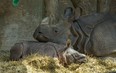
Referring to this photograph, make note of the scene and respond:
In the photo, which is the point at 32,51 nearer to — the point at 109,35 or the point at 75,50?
the point at 75,50

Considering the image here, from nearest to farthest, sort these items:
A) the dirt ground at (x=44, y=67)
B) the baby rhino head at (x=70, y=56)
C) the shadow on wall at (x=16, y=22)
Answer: the dirt ground at (x=44, y=67)
the baby rhino head at (x=70, y=56)
the shadow on wall at (x=16, y=22)

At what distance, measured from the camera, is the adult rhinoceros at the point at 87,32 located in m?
8.22

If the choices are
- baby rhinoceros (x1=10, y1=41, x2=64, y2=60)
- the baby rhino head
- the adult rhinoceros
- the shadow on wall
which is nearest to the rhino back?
the adult rhinoceros

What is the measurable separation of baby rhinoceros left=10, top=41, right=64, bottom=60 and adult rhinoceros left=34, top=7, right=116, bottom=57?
370 mm

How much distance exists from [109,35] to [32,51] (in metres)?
1.81

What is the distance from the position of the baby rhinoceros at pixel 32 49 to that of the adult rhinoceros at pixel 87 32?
37cm

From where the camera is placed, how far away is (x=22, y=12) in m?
15.3

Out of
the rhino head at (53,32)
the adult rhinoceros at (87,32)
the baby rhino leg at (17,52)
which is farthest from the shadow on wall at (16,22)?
the baby rhino leg at (17,52)

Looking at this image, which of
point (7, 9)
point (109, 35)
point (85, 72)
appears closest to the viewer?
point (85, 72)

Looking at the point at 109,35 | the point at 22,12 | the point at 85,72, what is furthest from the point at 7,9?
the point at 85,72

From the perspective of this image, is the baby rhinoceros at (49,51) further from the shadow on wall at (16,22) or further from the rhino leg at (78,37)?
the shadow on wall at (16,22)

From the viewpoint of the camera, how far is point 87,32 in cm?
864

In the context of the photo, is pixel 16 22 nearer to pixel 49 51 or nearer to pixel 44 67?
pixel 49 51

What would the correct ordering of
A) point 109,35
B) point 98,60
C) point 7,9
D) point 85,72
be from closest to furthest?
point 85,72 → point 98,60 → point 109,35 → point 7,9
